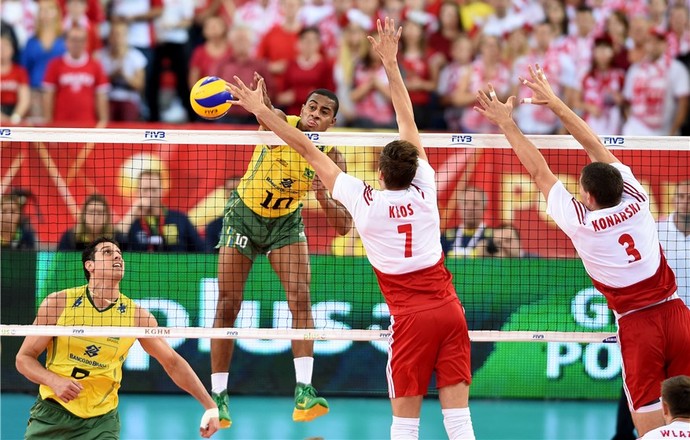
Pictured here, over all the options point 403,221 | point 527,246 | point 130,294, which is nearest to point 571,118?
point 403,221

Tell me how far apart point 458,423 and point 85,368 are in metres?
3.43

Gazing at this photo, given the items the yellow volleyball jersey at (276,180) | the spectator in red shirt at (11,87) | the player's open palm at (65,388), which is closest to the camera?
the player's open palm at (65,388)

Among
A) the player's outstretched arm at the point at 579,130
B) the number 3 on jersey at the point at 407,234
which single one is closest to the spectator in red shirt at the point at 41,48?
the number 3 on jersey at the point at 407,234

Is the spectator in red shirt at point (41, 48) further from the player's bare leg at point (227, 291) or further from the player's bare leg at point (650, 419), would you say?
the player's bare leg at point (650, 419)

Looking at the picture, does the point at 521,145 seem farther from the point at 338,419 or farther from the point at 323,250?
the point at 338,419

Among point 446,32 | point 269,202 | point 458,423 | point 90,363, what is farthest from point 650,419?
point 446,32

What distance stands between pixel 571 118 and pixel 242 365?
742 centimetres

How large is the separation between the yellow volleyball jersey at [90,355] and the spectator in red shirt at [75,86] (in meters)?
8.04

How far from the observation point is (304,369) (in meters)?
10.8

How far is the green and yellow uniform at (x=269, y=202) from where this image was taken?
10328 mm

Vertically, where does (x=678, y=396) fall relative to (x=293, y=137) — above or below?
below

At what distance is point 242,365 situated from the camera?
1516 centimetres

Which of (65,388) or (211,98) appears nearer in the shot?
(65,388)

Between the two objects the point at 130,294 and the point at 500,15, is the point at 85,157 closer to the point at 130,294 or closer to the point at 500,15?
the point at 130,294
